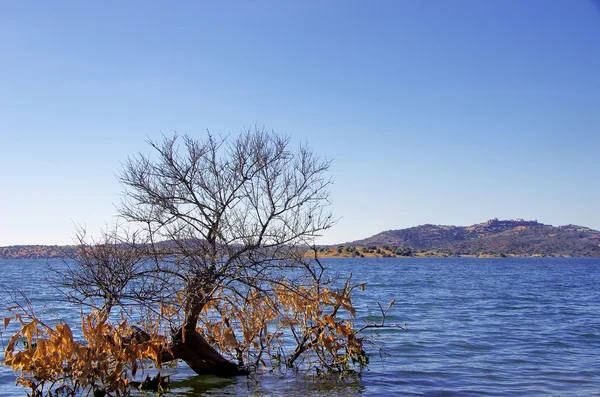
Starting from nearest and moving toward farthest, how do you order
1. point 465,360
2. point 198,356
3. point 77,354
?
point 77,354, point 198,356, point 465,360

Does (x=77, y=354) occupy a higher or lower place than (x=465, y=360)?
higher

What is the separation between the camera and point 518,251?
186125mm

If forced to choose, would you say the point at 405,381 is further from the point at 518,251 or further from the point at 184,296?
the point at 518,251

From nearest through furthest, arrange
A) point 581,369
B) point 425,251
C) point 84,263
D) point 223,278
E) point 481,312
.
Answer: point 84,263 → point 223,278 → point 581,369 → point 481,312 → point 425,251

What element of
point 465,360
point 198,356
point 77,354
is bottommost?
point 465,360

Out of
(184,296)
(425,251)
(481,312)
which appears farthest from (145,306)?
A: (425,251)

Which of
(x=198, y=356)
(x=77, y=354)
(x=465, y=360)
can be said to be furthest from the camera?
(x=465, y=360)

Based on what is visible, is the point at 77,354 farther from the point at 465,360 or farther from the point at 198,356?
the point at 465,360

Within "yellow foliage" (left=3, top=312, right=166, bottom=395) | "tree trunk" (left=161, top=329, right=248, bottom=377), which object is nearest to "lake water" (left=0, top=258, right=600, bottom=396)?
"tree trunk" (left=161, top=329, right=248, bottom=377)

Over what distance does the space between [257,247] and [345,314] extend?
14.6 metres

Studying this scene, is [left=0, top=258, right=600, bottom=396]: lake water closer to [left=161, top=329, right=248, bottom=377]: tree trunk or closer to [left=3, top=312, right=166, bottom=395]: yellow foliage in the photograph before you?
[left=161, top=329, right=248, bottom=377]: tree trunk

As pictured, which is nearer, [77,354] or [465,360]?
[77,354]

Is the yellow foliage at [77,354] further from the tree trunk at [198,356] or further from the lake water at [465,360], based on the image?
the lake water at [465,360]

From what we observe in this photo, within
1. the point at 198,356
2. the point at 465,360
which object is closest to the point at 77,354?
the point at 198,356
